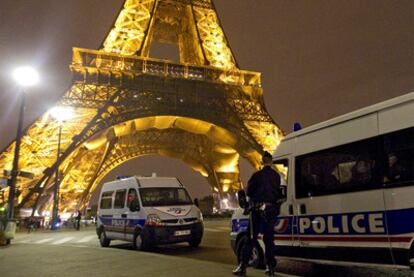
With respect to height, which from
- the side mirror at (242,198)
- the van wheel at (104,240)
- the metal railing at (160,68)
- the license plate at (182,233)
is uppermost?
the metal railing at (160,68)

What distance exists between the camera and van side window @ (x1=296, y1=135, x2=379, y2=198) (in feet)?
15.6

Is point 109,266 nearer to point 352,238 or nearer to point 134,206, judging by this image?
point 134,206

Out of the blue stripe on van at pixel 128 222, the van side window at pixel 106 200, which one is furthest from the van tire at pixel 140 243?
the van side window at pixel 106 200

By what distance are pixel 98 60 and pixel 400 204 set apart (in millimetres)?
26634

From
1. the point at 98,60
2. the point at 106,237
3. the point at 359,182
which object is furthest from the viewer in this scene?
the point at 98,60

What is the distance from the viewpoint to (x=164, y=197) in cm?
1087

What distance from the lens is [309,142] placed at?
5777 mm

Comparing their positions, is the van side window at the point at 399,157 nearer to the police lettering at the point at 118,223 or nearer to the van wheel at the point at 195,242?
the van wheel at the point at 195,242

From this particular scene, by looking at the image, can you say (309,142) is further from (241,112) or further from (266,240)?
(241,112)

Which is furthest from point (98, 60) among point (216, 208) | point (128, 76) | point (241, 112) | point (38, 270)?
point (38, 270)

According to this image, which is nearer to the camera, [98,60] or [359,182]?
[359,182]

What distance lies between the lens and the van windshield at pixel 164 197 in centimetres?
1059

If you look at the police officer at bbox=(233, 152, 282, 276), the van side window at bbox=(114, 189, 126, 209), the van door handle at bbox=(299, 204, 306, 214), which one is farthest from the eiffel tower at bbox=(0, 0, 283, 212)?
the van door handle at bbox=(299, 204, 306, 214)

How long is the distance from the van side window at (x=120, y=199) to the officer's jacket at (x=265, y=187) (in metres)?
6.82
